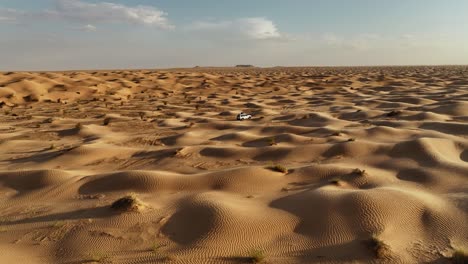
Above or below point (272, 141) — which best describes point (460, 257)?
above

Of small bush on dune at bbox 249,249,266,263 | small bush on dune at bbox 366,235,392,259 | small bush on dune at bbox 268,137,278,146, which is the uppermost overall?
small bush on dune at bbox 366,235,392,259

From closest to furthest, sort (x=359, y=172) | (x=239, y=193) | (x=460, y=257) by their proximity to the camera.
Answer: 1. (x=460, y=257)
2. (x=239, y=193)
3. (x=359, y=172)

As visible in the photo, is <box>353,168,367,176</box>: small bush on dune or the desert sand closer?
the desert sand

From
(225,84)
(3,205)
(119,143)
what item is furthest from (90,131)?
(225,84)

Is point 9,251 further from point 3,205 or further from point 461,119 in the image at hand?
point 461,119

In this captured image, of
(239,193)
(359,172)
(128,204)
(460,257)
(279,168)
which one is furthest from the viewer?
(279,168)

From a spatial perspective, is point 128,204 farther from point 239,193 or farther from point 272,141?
point 272,141

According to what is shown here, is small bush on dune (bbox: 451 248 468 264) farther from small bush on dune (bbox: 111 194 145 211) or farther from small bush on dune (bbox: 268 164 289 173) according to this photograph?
small bush on dune (bbox: 111 194 145 211)

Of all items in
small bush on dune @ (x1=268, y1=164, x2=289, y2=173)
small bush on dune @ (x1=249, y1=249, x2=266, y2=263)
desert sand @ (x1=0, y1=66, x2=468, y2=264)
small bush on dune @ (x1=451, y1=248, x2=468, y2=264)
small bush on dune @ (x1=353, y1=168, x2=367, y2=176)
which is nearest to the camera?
small bush on dune @ (x1=451, y1=248, x2=468, y2=264)

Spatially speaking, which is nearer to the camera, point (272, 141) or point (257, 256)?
point (257, 256)

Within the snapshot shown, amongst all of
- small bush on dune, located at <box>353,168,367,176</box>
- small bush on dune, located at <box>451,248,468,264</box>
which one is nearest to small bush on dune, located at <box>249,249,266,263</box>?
small bush on dune, located at <box>451,248,468,264</box>

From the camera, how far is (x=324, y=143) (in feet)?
32.6

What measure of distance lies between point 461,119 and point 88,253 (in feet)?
40.9

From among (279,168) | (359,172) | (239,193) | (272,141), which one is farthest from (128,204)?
(272,141)
